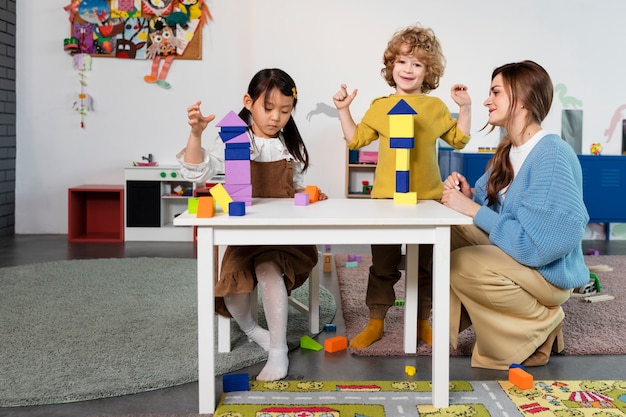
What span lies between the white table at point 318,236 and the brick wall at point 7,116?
13.2 feet

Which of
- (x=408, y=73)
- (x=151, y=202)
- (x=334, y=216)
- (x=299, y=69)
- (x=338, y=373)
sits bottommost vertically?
(x=338, y=373)

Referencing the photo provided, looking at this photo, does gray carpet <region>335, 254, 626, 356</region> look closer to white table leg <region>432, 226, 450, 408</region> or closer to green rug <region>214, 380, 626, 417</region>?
green rug <region>214, 380, 626, 417</region>

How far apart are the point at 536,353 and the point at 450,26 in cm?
364

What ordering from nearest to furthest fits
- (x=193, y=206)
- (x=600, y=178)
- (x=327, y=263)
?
(x=193, y=206), (x=327, y=263), (x=600, y=178)

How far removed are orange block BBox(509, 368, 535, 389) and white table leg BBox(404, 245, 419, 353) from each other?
0.42 m

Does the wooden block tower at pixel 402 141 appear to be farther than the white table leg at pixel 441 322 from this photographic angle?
Yes

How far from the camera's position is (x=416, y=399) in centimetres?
197

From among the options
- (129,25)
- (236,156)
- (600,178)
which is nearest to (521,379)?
(236,156)

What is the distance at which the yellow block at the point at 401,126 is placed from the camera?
7.13ft

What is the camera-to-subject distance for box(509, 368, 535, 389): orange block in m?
2.05

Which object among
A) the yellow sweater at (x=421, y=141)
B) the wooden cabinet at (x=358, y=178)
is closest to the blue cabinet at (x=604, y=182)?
the wooden cabinet at (x=358, y=178)

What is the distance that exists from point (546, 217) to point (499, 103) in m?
0.44

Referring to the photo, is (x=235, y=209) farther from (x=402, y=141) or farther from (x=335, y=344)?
(x=335, y=344)

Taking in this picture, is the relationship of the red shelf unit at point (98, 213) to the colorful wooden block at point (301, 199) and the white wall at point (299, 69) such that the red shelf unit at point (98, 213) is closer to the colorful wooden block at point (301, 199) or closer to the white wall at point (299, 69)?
the white wall at point (299, 69)
